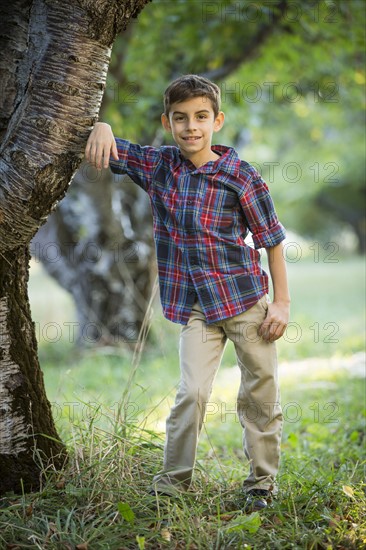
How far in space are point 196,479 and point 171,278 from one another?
3.01 ft

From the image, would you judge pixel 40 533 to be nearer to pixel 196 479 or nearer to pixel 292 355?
pixel 196 479

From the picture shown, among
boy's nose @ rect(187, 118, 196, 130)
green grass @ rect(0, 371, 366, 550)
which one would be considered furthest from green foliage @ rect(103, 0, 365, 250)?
green grass @ rect(0, 371, 366, 550)

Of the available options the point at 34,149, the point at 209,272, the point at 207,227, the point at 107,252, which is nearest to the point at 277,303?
the point at 209,272

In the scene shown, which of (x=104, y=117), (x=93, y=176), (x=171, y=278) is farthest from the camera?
(x=93, y=176)

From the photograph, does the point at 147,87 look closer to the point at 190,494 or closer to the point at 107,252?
the point at 107,252

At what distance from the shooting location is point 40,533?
2.47 metres

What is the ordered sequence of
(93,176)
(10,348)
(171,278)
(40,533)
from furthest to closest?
(93,176), (171,278), (10,348), (40,533)

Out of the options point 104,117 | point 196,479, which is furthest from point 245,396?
point 104,117

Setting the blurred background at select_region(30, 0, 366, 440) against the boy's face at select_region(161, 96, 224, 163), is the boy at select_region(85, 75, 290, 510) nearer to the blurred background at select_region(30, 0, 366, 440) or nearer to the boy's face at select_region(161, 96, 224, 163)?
the boy's face at select_region(161, 96, 224, 163)

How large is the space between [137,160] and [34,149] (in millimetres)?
599

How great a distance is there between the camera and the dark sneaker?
282 centimetres

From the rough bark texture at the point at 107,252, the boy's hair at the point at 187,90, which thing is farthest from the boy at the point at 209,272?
the rough bark texture at the point at 107,252

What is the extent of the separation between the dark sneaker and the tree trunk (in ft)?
2.92

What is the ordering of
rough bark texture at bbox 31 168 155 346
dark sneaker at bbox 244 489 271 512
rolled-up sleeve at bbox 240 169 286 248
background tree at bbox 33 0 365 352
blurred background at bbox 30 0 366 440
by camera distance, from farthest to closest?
rough bark texture at bbox 31 168 155 346 < background tree at bbox 33 0 365 352 < blurred background at bbox 30 0 366 440 < rolled-up sleeve at bbox 240 169 286 248 < dark sneaker at bbox 244 489 271 512
